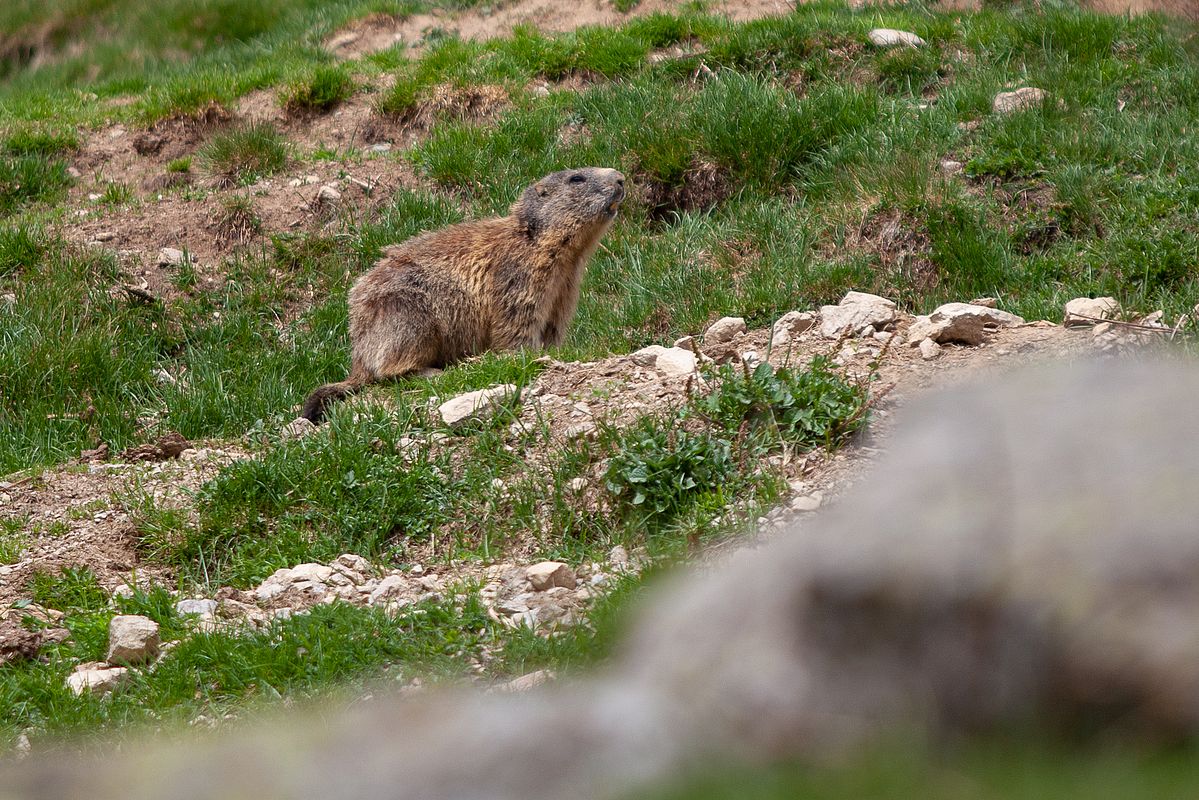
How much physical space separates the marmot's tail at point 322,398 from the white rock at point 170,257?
105 inches

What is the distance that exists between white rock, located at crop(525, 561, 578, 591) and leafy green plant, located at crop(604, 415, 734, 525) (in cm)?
45

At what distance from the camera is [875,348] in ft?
19.3

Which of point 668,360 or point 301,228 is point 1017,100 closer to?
point 668,360

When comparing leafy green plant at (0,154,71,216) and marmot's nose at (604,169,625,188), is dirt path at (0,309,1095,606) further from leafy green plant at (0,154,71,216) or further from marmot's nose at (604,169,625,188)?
leafy green plant at (0,154,71,216)

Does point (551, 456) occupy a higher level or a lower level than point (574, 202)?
lower

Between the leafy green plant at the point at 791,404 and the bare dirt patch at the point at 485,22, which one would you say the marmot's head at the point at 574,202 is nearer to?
the leafy green plant at the point at 791,404

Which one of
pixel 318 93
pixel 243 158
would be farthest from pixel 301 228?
pixel 318 93

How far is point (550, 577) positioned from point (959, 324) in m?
Answer: 2.41

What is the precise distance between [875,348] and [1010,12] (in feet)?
20.6

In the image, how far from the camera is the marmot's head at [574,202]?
27.2 ft

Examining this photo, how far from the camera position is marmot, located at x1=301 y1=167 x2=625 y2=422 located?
807 cm

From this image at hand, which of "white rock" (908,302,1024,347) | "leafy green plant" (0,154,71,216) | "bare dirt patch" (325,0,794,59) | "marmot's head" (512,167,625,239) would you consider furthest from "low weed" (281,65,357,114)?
"white rock" (908,302,1024,347)

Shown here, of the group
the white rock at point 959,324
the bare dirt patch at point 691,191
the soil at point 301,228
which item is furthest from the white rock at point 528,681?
the bare dirt patch at point 691,191

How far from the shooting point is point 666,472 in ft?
16.6
